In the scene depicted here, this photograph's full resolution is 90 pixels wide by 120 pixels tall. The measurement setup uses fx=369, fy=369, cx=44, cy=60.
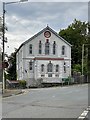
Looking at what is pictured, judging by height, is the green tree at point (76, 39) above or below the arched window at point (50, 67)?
above

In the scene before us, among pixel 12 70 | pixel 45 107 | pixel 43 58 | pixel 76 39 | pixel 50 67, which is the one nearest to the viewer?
pixel 45 107

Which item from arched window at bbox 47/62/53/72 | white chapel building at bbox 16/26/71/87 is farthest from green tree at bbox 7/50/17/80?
arched window at bbox 47/62/53/72

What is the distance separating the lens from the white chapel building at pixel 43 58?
66.4 metres

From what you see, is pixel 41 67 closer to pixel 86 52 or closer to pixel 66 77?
pixel 66 77

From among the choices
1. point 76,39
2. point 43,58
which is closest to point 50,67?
point 43,58

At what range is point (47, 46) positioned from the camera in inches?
2672

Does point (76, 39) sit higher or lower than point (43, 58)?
higher

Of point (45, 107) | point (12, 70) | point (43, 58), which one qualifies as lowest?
point (45, 107)

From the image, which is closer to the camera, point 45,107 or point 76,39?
point 45,107

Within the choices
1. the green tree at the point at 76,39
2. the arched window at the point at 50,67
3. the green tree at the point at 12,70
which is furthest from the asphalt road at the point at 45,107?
the green tree at the point at 76,39

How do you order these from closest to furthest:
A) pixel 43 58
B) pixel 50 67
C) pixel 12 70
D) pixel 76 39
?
1. pixel 43 58
2. pixel 50 67
3. pixel 12 70
4. pixel 76 39

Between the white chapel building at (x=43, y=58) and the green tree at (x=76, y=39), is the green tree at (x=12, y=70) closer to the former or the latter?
the green tree at (x=76, y=39)

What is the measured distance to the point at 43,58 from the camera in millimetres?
66812

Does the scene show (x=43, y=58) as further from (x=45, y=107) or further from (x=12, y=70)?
(x=45, y=107)
